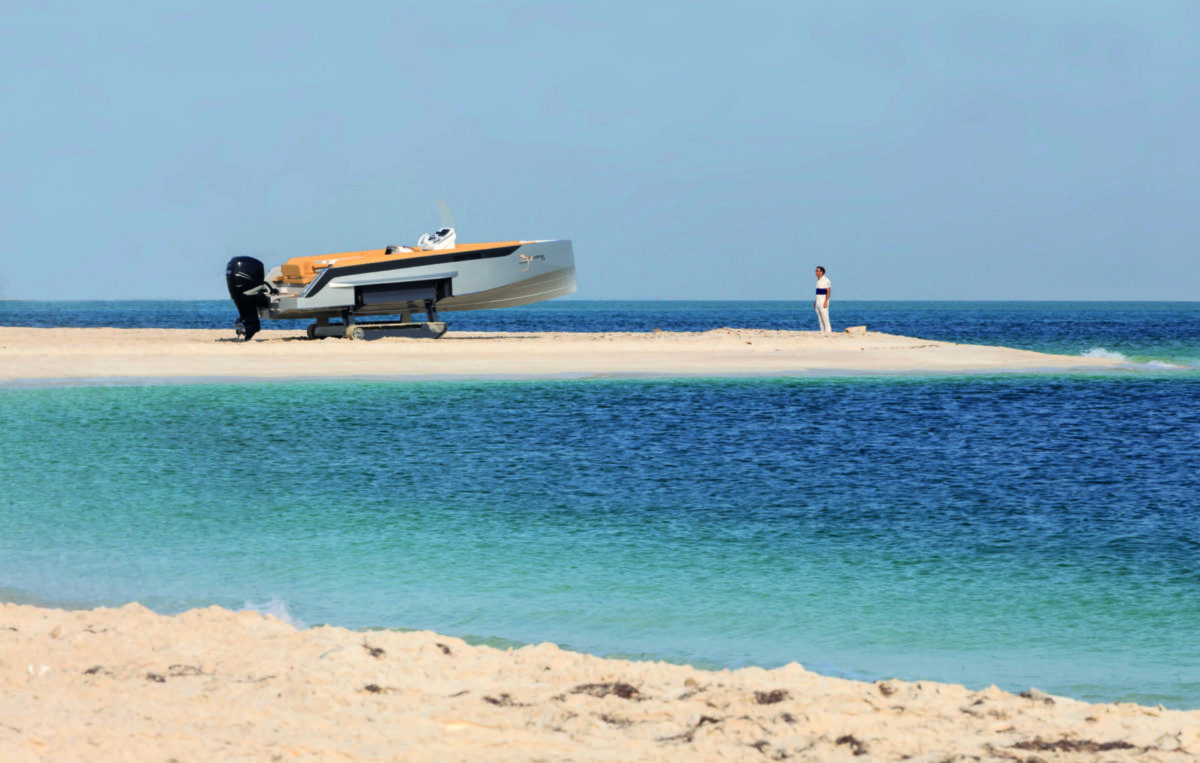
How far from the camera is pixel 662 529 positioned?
29.4ft

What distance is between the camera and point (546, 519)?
9250 millimetres

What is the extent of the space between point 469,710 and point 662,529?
448cm

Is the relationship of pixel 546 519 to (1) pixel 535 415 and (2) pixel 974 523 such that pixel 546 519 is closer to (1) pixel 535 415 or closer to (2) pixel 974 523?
(2) pixel 974 523

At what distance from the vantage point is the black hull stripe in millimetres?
24422

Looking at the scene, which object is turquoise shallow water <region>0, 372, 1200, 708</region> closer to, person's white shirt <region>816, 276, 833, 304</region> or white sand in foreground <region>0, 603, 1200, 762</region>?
white sand in foreground <region>0, 603, 1200, 762</region>

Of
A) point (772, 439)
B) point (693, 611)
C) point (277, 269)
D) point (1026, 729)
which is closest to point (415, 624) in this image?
point (693, 611)

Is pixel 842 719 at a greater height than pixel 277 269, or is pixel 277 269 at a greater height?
pixel 277 269

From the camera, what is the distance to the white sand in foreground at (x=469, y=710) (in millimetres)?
4172

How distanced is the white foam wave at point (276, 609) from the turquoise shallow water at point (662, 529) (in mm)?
49

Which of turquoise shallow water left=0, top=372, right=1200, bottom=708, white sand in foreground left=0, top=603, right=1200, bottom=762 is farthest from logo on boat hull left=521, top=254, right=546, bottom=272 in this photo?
white sand in foreground left=0, top=603, right=1200, bottom=762

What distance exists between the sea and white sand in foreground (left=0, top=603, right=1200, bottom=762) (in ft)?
2.43

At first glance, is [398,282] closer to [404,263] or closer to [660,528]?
[404,263]

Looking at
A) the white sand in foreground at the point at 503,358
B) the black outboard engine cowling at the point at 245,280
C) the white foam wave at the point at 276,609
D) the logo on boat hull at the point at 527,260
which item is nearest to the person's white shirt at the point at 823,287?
the white sand in foreground at the point at 503,358

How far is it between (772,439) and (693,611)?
24.3 ft
